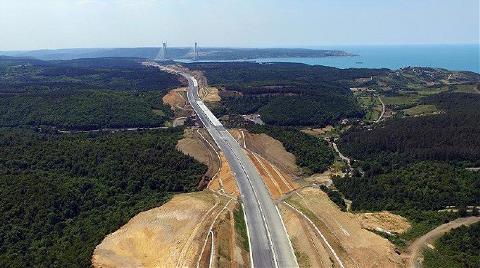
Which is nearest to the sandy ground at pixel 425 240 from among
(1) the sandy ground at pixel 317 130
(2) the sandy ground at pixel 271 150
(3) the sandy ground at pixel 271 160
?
(3) the sandy ground at pixel 271 160

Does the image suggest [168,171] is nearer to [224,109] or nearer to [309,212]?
[309,212]

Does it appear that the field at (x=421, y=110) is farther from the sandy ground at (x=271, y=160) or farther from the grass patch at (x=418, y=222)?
the grass patch at (x=418, y=222)

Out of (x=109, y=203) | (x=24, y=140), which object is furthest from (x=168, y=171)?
(x=24, y=140)

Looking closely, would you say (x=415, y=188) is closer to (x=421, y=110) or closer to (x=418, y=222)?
(x=418, y=222)

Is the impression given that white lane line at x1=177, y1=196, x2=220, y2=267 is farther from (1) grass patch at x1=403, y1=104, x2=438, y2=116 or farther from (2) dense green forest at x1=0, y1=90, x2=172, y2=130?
(1) grass patch at x1=403, y1=104, x2=438, y2=116

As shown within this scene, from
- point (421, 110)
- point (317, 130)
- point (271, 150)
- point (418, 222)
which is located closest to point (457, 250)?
point (418, 222)
